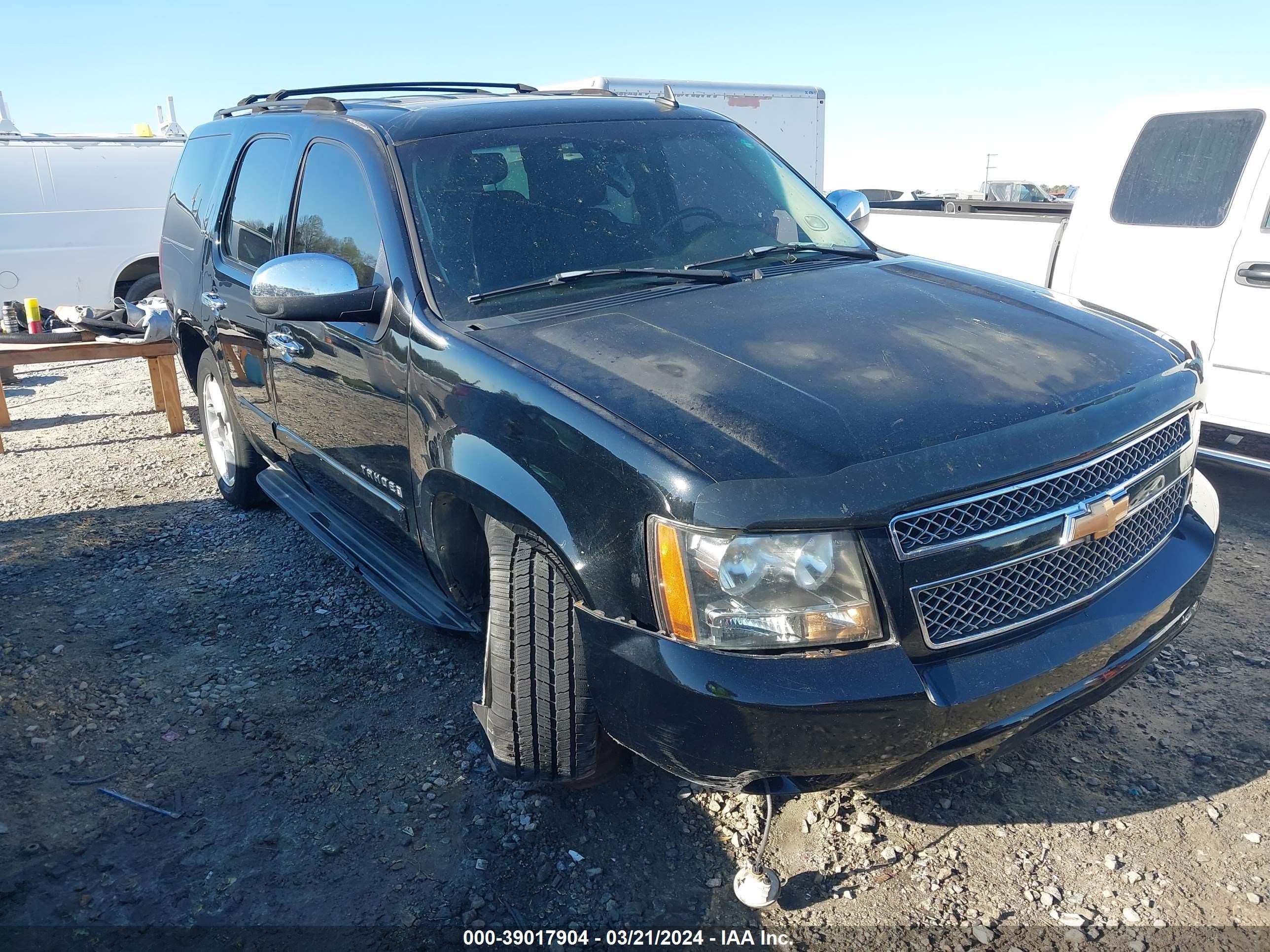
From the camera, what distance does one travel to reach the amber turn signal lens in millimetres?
1990

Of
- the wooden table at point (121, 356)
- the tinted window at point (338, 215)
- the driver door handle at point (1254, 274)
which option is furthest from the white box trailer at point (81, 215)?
the driver door handle at point (1254, 274)

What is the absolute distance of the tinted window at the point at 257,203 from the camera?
12.9 feet

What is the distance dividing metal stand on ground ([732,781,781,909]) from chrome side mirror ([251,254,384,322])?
6.16 feet

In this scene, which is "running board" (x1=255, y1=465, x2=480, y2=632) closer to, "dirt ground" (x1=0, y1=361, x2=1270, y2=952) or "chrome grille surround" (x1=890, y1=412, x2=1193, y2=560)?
"dirt ground" (x1=0, y1=361, x2=1270, y2=952)

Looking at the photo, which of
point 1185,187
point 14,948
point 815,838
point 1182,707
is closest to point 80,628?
point 14,948

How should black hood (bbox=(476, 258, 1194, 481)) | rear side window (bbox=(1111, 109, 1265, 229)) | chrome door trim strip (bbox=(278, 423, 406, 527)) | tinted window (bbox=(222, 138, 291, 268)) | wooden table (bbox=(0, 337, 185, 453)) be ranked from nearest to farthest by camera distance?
black hood (bbox=(476, 258, 1194, 481)) < chrome door trim strip (bbox=(278, 423, 406, 527)) < tinted window (bbox=(222, 138, 291, 268)) < rear side window (bbox=(1111, 109, 1265, 229)) < wooden table (bbox=(0, 337, 185, 453))

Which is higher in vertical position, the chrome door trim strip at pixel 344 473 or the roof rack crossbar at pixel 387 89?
the roof rack crossbar at pixel 387 89

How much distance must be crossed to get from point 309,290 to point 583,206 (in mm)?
917

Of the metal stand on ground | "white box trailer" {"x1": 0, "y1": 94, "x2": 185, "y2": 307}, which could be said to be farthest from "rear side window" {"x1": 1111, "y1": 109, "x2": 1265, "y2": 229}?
"white box trailer" {"x1": 0, "y1": 94, "x2": 185, "y2": 307}

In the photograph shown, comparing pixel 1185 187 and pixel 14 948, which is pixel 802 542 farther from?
pixel 1185 187

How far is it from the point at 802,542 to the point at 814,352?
65 cm

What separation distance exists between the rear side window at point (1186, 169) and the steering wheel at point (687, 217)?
2761 mm

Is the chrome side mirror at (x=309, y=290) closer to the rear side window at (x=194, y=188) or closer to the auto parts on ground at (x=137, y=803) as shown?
the auto parts on ground at (x=137, y=803)

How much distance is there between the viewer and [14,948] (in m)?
2.34
